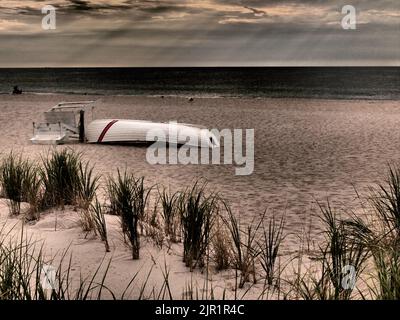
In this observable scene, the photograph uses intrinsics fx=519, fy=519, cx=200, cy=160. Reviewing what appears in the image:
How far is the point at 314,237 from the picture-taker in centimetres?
664

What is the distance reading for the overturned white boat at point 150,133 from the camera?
13.9 metres

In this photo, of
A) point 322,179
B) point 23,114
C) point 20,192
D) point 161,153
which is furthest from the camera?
point 23,114

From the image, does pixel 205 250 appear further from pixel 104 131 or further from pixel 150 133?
pixel 104 131

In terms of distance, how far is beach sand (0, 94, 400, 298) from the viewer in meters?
5.27

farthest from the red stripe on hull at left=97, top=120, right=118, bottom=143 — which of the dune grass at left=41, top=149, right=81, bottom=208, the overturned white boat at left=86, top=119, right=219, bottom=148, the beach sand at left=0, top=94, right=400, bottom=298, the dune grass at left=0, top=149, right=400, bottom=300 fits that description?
the dune grass at left=41, top=149, right=81, bottom=208

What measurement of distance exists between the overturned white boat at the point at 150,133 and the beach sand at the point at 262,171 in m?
0.44

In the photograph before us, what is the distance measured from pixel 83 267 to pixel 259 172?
672 cm

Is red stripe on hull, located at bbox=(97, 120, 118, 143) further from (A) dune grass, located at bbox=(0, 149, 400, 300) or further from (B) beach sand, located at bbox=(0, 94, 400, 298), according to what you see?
(A) dune grass, located at bbox=(0, 149, 400, 300)

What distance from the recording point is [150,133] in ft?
46.3

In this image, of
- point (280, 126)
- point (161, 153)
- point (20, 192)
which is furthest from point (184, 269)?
point (280, 126)

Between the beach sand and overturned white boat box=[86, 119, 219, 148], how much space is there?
1.46 feet

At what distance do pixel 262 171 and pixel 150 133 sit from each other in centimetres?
405

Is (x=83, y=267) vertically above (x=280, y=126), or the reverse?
(x=280, y=126)
